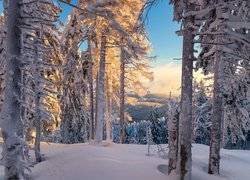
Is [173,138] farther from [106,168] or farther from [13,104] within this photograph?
[13,104]

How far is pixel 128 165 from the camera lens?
9414 mm

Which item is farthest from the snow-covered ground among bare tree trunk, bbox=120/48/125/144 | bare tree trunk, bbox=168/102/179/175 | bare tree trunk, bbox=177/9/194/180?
bare tree trunk, bbox=120/48/125/144

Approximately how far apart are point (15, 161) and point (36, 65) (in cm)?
629

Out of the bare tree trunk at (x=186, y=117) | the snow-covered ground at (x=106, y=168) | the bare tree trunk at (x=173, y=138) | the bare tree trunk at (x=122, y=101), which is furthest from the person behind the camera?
the bare tree trunk at (x=122, y=101)

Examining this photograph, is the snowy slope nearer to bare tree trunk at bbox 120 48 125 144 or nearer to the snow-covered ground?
the snow-covered ground

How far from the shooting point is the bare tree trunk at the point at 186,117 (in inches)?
329

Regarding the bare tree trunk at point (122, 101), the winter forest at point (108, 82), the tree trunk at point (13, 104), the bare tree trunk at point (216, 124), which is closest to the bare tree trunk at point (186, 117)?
the winter forest at point (108, 82)

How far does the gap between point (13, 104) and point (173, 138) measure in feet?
16.7

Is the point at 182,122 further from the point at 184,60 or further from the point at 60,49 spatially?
the point at 60,49

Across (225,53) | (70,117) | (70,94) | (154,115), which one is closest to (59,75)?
(70,94)

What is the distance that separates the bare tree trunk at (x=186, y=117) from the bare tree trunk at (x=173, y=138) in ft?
1.47

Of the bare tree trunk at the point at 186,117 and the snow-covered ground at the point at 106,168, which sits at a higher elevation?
the bare tree trunk at the point at 186,117

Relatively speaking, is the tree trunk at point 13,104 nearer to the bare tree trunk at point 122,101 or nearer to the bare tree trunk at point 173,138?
the bare tree trunk at point 173,138

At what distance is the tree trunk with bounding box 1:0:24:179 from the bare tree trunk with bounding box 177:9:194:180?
178 inches
